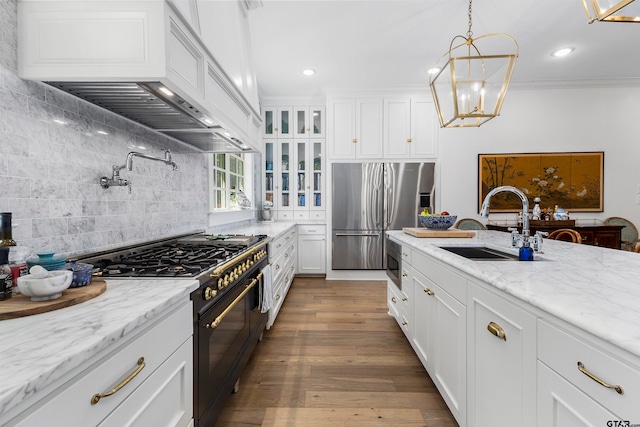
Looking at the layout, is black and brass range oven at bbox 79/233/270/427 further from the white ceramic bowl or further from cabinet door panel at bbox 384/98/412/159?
cabinet door panel at bbox 384/98/412/159

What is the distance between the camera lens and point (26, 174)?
1160 mm

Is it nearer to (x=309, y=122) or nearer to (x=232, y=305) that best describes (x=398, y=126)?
(x=309, y=122)

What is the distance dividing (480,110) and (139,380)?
2.21 m

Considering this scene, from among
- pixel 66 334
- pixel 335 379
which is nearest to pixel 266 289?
pixel 335 379

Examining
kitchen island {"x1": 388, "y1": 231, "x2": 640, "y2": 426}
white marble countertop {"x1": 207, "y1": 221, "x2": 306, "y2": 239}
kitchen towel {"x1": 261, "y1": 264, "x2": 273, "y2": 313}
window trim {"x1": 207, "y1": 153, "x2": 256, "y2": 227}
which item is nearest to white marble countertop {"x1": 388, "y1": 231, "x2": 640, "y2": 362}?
kitchen island {"x1": 388, "y1": 231, "x2": 640, "y2": 426}

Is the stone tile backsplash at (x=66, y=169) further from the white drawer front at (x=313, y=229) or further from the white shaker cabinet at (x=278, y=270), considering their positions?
the white drawer front at (x=313, y=229)

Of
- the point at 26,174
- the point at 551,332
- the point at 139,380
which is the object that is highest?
the point at 26,174

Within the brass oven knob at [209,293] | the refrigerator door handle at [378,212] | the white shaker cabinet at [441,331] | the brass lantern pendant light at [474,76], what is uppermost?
the brass lantern pendant light at [474,76]

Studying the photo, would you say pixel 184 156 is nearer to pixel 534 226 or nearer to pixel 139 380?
pixel 139 380

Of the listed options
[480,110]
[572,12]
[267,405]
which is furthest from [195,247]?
[572,12]

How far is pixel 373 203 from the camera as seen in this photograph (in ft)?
14.4

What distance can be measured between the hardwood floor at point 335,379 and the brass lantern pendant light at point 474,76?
5.82 ft

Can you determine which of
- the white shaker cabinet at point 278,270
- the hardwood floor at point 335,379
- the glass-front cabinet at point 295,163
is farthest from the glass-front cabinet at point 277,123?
the hardwood floor at point 335,379

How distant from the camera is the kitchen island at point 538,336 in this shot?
0.67 metres
